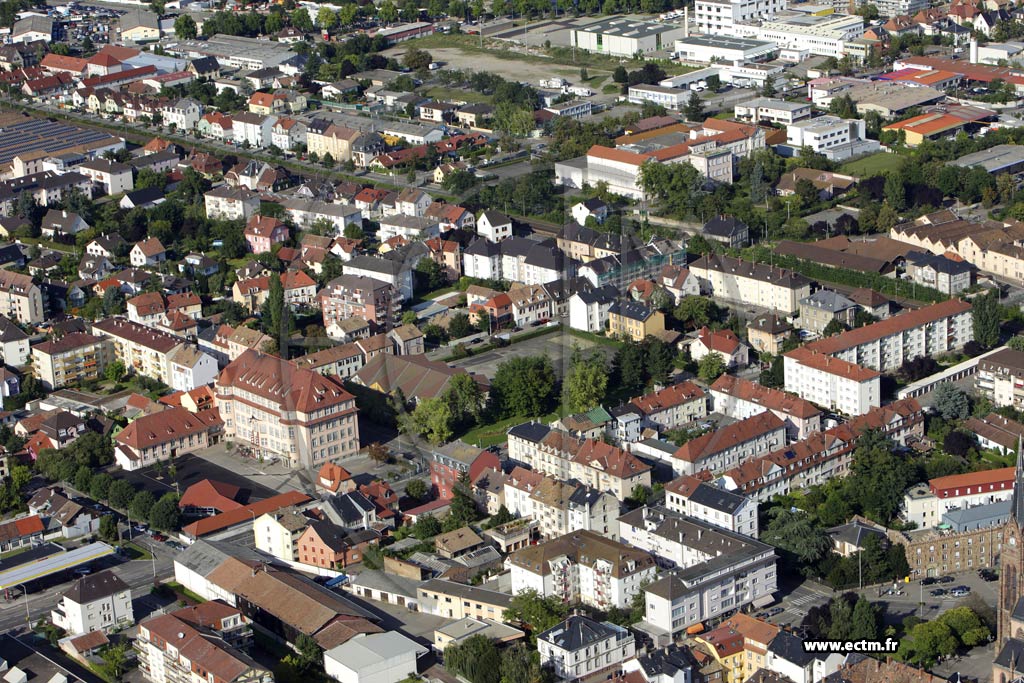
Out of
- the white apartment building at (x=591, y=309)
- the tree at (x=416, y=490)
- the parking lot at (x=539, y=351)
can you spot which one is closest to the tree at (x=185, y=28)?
the parking lot at (x=539, y=351)

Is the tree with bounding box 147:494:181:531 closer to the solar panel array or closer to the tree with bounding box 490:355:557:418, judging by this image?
the tree with bounding box 490:355:557:418

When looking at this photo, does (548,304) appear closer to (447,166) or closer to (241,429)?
(241,429)

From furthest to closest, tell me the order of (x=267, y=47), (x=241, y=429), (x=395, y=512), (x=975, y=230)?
(x=267, y=47), (x=975, y=230), (x=241, y=429), (x=395, y=512)

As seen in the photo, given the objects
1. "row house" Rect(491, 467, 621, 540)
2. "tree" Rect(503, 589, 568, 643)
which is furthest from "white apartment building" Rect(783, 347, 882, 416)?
"tree" Rect(503, 589, 568, 643)

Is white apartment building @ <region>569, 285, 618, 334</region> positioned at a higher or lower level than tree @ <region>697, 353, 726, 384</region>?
higher

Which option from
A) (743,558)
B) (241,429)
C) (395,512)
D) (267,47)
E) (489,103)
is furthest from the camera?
(267,47)

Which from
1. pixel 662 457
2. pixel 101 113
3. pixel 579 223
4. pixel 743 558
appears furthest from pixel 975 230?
pixel 101 113

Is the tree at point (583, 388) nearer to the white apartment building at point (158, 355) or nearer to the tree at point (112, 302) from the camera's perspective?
the white apartment building at point (158, 355)
